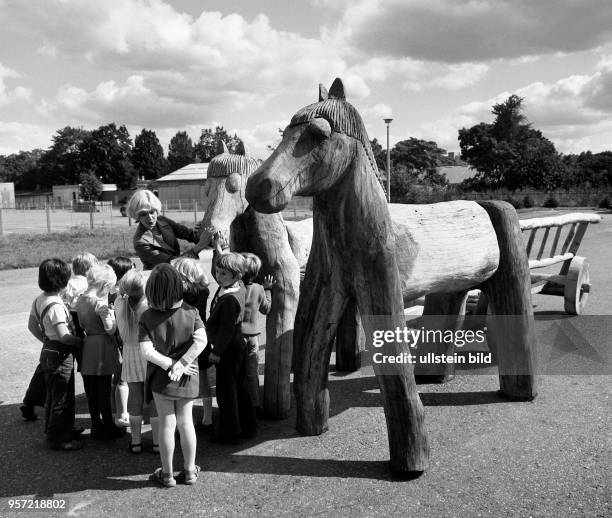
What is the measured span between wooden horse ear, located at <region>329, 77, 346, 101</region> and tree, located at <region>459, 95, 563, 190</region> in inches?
1740

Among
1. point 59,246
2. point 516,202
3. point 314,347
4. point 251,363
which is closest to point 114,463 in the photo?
point 251,363

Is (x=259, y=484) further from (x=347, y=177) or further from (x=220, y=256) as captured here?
(x=347, y=177)

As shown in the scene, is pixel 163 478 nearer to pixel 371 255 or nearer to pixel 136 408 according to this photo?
pixel 136 408

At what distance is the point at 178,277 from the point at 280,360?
1230 mm

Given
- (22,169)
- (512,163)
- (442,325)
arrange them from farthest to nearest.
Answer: (22,169) < (512,163) < (442,325)

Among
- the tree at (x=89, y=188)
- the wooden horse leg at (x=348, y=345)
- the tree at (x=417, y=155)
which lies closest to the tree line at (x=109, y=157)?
the tree at (x=89, y=188)

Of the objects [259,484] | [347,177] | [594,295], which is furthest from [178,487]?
[594,295]

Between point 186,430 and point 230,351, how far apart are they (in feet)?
2.09

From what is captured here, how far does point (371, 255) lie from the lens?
292cm

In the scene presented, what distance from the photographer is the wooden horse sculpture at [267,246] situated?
3.74 metres

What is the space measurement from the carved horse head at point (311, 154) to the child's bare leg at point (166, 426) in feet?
3.91

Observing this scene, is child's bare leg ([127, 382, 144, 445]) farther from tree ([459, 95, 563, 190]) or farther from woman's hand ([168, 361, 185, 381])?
tree ([459, 95, 563, 190])

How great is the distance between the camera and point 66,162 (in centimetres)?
8319

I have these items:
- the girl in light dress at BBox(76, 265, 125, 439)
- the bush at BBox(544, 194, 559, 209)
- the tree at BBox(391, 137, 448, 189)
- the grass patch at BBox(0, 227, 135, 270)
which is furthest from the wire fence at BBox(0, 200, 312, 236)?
the tree at BBox(391, 137, 448, 189)
